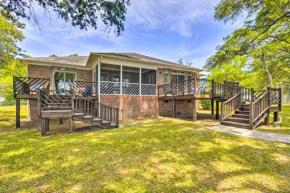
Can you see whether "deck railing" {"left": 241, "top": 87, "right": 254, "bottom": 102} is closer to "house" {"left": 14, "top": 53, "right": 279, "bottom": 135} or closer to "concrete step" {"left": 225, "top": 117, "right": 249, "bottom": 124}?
"house" {"left": 14, "top": 53, "right": 279, "bottom": 135}

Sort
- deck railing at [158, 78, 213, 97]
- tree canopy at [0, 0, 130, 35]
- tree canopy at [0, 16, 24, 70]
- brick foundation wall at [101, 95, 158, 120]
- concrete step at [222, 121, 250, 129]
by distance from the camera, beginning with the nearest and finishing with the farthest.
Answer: tree canopy at [0, 0, 130, 35] < concrete step at [222, 121, 250, 129] < deck railing at [158, 78, 213, 97] < brick foundation wall at [101, 95, 158, 120] < tree canopy at [0, 16, 24, 70]

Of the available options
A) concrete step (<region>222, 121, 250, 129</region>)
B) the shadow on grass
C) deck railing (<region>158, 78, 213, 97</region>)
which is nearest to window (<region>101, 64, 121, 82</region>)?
deck railing (<region>158, 78, 213, 97</region>)

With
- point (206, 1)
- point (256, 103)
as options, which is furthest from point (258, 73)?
point (256, 103)

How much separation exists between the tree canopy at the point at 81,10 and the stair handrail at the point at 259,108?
24.3 ft

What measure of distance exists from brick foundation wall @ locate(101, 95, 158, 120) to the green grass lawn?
4.69 meters

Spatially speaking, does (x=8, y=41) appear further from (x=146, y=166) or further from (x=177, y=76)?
(x=146, y=166)

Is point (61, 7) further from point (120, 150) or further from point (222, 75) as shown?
point (222, 75)

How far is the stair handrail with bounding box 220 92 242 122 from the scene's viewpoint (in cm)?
733

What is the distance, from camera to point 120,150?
13.2 feet

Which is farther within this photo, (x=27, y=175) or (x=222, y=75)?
(x=222, y=75)

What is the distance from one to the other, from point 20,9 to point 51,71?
19.1ft

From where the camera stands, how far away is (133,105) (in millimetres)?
9953

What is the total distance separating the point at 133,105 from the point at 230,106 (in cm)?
613

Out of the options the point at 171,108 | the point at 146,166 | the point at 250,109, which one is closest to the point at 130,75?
the point at 171,108
